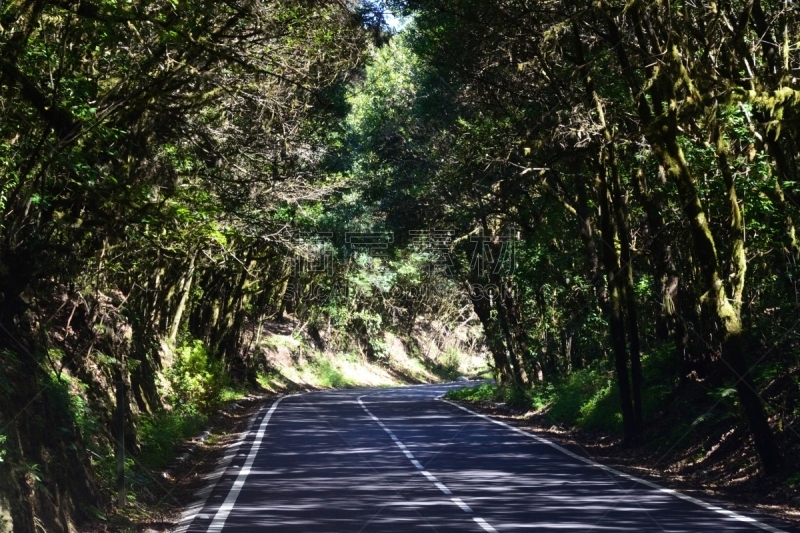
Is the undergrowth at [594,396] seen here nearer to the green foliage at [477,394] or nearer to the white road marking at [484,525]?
the green foliage at [477,394]

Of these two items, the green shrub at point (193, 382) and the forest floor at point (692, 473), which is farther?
the green shrub at point (193, 382)

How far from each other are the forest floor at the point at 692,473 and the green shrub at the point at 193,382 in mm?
10155

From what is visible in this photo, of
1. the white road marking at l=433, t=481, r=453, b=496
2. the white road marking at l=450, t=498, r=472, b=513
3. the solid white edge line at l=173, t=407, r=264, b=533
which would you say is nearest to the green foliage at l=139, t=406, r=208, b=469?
the solid white edge line at l=173, t=407, r=264, b=533

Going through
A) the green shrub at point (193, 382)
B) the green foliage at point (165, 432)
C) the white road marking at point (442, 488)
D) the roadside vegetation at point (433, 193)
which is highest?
the roadside vegetation at point (433, 193)

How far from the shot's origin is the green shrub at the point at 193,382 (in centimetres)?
2939

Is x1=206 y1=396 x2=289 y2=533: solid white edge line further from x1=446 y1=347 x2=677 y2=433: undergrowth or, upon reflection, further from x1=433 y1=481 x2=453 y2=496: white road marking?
x1=446 y1=347 x2=677 y2=433: undergrowth

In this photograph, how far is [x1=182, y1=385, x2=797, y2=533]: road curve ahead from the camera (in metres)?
11.5

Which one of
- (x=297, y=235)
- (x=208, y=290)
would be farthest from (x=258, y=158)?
(x=208, y=290)

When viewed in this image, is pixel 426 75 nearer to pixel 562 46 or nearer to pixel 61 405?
pixel 562 46

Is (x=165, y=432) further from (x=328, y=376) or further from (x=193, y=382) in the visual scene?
(x=328, y=376)

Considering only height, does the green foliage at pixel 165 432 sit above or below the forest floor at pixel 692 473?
above

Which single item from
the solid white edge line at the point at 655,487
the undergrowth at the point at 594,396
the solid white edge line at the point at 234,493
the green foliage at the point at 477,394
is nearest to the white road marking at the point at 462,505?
the solid white edge line at the point at 655,487

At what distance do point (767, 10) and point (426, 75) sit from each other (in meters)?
14.4

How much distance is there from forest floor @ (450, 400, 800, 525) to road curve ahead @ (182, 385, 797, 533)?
1.69ft
